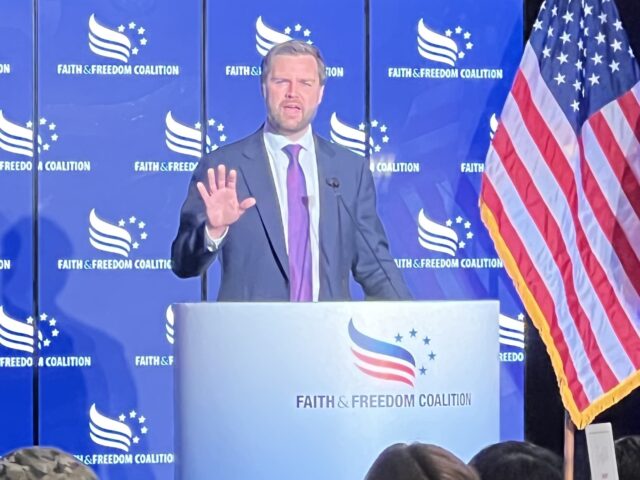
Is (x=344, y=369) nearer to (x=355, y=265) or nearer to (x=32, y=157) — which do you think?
(x=355, y=265)

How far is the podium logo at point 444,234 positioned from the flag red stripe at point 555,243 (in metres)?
1.30

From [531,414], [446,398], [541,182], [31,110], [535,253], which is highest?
[31,110]

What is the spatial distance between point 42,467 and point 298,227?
3261 mm

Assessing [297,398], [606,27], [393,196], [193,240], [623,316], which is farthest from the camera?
[393,196]

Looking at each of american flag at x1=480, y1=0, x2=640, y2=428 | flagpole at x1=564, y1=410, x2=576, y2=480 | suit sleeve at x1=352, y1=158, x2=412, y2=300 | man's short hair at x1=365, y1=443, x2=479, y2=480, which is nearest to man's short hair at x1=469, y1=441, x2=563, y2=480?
man's short hair at x1=365, y1=443, x2=479, y2=480

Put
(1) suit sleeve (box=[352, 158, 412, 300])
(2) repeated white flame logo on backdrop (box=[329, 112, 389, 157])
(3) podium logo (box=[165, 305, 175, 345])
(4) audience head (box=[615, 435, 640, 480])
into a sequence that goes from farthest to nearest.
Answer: (2) repeated white flame logo on backdrop (box=[329, 112, 389, 157]) → (3) podium logo (box=[165, 305, 175, 345]) → (1) suit sleeve (box=[352, 158, 412, 300]) → (4) audience head (box=[615, 435, 640, 480])

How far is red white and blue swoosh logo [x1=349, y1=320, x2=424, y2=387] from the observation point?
7.30 feet

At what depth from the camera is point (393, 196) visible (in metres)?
4.96

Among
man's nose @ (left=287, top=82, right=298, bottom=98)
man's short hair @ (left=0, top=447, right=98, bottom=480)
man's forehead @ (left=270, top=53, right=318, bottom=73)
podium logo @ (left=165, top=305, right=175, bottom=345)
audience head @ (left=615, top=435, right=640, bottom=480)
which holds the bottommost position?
audience head @ (left=615, top=435, right=640, bottom=480)

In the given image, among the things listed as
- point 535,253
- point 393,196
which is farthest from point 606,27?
point 393,196

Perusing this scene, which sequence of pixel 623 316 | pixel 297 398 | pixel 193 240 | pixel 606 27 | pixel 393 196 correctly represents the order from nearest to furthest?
pixel 297 398, pixel 623 316, pixel 606 27, pixel 193 240, pixel 393 196

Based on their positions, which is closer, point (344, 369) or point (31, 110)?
→ point (344, 369)

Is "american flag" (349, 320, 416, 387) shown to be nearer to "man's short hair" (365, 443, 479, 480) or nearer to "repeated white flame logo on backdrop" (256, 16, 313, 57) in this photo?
"man's short hair" (365, 443, 479, 480)

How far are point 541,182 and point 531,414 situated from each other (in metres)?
1.74
